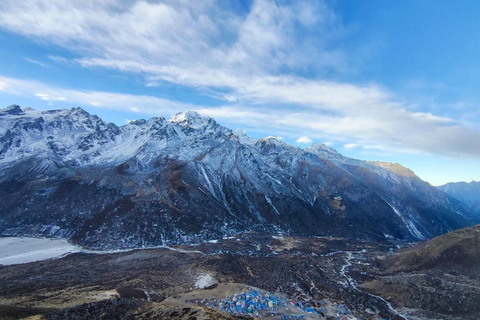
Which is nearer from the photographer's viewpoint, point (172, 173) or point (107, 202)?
point (107, 202)

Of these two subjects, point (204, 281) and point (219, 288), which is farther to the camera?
point (204, 281)

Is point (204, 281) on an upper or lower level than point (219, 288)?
lower

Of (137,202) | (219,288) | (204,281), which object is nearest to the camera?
(219,288)

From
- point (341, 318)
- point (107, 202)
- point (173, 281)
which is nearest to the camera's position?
point (341, 318)

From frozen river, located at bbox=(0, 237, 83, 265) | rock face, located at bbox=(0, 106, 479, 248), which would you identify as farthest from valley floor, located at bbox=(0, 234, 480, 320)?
rock face, located at bbox=(0, 106, 479, 248)

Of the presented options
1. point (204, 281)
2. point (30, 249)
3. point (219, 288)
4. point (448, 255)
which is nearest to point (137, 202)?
point (30, 249)

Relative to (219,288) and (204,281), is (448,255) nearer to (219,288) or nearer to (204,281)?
(219,288)

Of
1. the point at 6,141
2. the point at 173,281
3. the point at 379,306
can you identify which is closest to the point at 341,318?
the point at 379,306

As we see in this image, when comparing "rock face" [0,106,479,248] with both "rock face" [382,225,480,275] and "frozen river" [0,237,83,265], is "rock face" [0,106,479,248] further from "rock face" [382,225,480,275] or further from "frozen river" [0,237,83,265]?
"rock face" [382,225,480,275]

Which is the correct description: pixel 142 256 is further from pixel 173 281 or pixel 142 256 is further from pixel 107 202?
pixel 107 202
